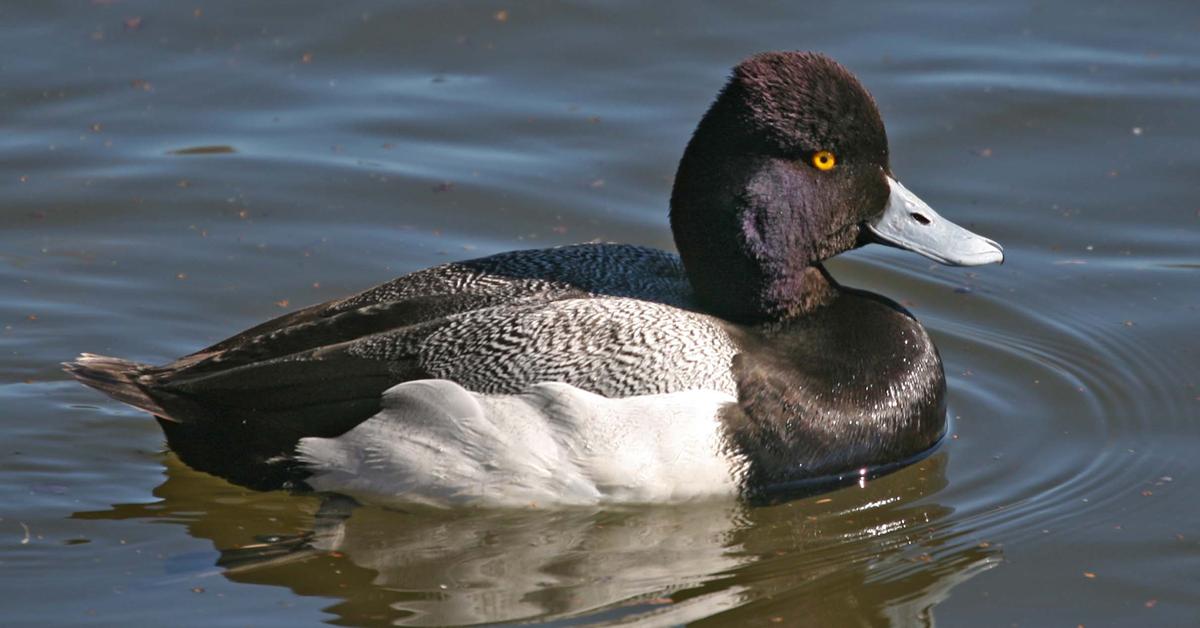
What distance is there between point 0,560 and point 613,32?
573 cm

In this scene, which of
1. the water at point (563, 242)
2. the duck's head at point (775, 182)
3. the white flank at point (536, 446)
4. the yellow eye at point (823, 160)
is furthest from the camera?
the yellow eye at point (823, 160)

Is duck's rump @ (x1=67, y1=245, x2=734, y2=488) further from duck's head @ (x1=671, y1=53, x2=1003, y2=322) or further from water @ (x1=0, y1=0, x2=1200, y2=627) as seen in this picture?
water @ (x1=0, y1=0, x2=1200, y2=627)

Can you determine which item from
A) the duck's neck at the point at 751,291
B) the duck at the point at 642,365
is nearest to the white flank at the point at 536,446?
the duck at the point at 642,365

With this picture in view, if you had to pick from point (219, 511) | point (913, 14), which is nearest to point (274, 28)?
point (913, 14)

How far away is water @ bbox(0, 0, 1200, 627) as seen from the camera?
21.1 ft

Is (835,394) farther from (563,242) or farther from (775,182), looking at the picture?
(563,242)

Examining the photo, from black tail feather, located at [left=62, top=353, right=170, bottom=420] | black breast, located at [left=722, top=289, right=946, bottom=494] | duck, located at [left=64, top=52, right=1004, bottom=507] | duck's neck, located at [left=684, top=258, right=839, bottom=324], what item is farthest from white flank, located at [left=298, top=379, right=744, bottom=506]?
black tail feather, located at [left=62, top=353, right=170, bottom=420]

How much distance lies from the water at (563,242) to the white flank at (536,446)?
0.64 feet

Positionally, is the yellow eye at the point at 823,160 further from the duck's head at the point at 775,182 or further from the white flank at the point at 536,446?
the white flank at the point at 536,446

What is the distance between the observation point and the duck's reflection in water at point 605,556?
6.24m

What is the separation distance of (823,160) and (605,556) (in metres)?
1.81

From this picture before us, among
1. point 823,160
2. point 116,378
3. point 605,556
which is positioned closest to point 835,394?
point 823,160

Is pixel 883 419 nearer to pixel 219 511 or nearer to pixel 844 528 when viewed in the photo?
pixel 844 528

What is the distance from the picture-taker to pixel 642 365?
665 cm
